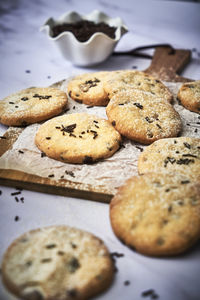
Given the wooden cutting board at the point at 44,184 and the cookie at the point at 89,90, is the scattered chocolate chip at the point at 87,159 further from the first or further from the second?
the cookie at the point at 89,90

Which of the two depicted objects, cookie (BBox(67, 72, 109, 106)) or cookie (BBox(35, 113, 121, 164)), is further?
cookie (BBox(67, 72, 109, 106))

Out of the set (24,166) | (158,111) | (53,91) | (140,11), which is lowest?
(24,166)

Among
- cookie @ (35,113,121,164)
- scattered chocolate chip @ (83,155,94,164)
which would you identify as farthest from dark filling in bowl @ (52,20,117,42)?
scattered chocolate chip @ (83,155,94,164)

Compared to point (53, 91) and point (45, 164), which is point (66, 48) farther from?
point (45, 164)

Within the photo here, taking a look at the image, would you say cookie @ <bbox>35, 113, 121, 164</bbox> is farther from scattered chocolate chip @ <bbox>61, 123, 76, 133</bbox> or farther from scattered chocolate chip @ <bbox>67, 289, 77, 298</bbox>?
scattered chocolate chip @ <bbox>67, 289, 77, 298</bbox>

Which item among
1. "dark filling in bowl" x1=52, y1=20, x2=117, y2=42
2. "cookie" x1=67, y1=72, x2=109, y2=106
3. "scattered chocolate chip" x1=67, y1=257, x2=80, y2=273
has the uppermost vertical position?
"dark filling in bowl" x1=52, y1=20, x2=117, y2=42

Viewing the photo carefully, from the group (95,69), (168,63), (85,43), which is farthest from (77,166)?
(168,63)

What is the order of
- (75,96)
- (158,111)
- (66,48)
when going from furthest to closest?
(66,48) → (75,96) → (158,111)

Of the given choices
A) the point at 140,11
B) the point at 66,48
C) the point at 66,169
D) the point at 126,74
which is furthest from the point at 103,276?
the point at 140,11

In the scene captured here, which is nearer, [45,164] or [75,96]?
[45,164]
